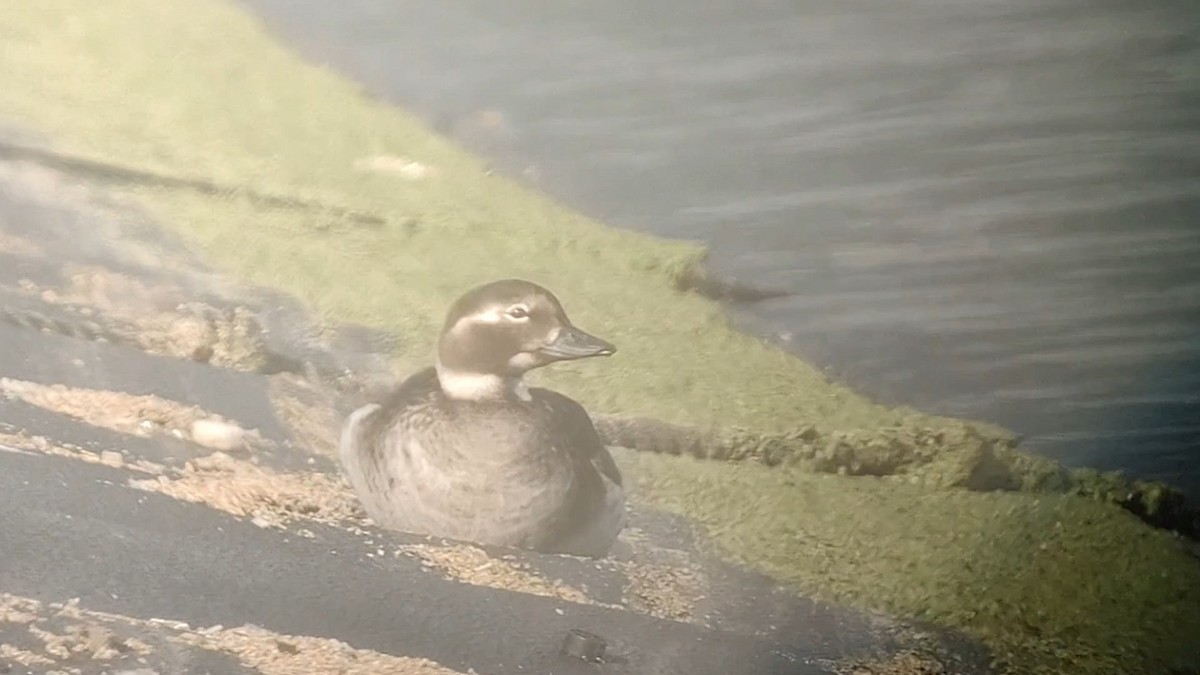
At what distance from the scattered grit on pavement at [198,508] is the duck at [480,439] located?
37 millimetres

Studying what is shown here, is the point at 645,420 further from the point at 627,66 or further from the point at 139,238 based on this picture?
the point at 139,238

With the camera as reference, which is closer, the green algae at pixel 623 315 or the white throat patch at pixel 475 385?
the green algae at pixel 623 315

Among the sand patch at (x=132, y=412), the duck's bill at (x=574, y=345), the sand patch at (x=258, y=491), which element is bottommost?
the sand patch at (x=258, y=491)

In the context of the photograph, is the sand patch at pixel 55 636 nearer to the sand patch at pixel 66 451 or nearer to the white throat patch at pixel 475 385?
the sand patch at pixel 66 451

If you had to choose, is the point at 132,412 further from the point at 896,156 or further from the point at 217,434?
the point at 896,156

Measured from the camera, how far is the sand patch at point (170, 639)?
161 cm

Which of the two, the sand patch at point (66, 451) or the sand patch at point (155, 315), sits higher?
the sand patch at point (155, 315)

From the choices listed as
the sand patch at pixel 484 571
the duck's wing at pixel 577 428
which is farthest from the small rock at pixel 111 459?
the duck's wing at pixel 577 428

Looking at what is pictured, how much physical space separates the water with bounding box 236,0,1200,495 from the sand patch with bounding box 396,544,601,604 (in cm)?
49

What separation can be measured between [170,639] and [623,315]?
790mm

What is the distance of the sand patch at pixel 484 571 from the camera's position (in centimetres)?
172

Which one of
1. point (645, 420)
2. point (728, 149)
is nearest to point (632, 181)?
point (728, 149)

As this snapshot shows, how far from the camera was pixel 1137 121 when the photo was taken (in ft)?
5.45

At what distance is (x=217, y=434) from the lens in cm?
168
